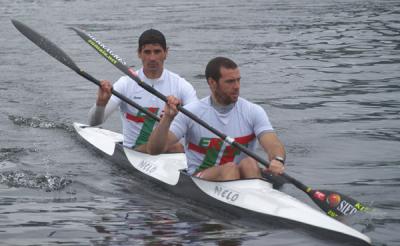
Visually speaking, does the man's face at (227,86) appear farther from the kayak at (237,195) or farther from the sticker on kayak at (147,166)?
the sticker on kayak at (147,166)

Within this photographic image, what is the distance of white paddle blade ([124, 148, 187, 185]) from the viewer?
10.7m

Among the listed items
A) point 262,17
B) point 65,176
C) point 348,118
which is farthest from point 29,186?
point 262,17

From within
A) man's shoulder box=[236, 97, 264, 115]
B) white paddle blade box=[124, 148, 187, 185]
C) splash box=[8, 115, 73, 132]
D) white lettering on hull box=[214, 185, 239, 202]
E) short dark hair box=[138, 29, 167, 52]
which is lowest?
splash box=[8, 115, 73, 132]

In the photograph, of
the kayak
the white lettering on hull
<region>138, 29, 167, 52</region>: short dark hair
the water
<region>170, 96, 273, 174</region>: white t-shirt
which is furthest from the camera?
<region>138, 29, 167, 52</region>: short dark hair

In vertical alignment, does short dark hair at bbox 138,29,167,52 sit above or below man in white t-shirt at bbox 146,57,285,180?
above

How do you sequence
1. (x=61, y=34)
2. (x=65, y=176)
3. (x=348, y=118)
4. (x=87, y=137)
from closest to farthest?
(x=65, y=176) → (x=87, y=137) → (x=348, y=118) → (x=61, y=34)

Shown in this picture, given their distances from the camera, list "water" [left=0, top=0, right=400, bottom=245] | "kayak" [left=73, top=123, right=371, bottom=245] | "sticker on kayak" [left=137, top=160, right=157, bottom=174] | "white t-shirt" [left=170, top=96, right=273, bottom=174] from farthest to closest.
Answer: "sticker on kayak" [left=137, top=160, right=157, bottom=174]
"white t-shirt" [left=170, top=96, right=273, bottom=174]
"water" [left=0, top=0, right=400, bottom=245]
"kayak" [left=73, top=123, right=371, bottom=245]

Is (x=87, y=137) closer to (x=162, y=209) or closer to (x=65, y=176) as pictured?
(x=65, y=176)

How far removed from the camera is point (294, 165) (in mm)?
12641

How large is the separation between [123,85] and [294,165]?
3.05m

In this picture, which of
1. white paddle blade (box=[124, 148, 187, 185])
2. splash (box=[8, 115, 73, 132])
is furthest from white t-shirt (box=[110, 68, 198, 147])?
splash (box=[8, 115, 73, 132])

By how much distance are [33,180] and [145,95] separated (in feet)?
6.75

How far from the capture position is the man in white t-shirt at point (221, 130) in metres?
9.14

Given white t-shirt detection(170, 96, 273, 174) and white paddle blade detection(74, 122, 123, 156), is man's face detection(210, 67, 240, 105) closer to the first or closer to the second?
white t-shirt detection(170, 96, 273, 174)
